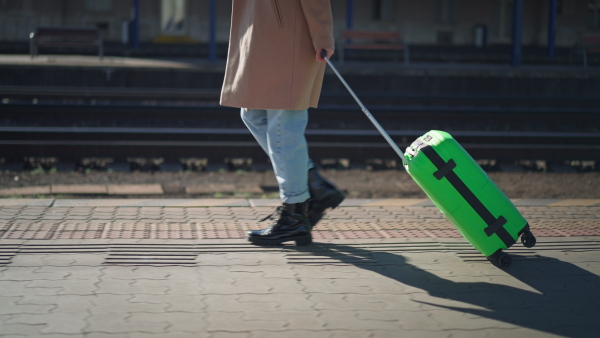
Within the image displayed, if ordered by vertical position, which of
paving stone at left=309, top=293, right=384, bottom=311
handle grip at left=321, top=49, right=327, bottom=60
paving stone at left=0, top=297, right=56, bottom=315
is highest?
handle grip at left=321, top=49, right=327, bottom=60

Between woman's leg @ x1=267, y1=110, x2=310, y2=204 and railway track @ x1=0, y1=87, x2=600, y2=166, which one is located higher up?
woman's leg @ x1=267, y1=110, x2=310, y2=204

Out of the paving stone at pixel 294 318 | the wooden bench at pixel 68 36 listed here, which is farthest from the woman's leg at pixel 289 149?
the wooden bench at pixel 68 36

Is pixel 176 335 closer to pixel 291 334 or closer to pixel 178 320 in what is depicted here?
pixel 178 320

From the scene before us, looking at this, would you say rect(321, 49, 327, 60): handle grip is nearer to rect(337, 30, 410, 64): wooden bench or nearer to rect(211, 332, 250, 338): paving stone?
rect(211, 332, 250, 338): paving stone

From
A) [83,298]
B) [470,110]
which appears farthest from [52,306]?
[470,110]

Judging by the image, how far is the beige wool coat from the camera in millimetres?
4203

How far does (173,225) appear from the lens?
4.83 meters

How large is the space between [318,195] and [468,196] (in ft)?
2.99

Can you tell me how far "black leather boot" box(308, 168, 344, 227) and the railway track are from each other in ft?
12.9

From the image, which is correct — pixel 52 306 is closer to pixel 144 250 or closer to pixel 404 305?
pixel 144 250

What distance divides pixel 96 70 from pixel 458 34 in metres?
19.5

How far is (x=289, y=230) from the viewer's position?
440 centimetres

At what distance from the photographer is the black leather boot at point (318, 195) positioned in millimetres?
4453

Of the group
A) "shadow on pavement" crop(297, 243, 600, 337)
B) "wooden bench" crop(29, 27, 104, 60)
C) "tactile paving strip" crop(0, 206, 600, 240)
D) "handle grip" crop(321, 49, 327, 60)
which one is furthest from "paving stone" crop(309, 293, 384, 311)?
"wooden bench" crop(29, 27, 104, 60)
